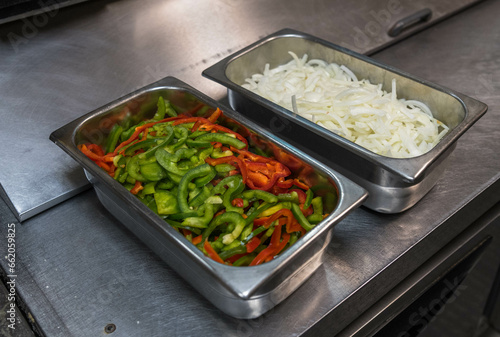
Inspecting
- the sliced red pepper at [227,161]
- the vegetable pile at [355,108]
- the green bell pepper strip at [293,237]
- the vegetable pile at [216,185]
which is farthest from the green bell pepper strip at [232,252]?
the vegetable pile at [355,108]

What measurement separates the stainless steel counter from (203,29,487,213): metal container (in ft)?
0.34

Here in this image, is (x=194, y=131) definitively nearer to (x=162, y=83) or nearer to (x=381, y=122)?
(x=162, y=83)

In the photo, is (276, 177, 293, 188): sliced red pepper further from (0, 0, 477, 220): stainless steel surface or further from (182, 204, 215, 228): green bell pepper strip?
(0, 0, 477, 220): stainless steel surface

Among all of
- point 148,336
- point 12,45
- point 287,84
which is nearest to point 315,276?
point 148,336

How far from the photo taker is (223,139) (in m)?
1.16

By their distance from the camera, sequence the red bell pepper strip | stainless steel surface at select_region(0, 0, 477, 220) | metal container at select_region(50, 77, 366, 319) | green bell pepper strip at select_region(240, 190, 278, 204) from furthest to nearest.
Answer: stainless steel surface at select_region(0, 0, 477, 220)
green bell pepper strip at select_region(240, 190, 278, 204)
the red bell pepper strip
metal container at select_region(50, 77, 366, 319)

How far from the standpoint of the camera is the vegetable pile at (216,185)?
0.98 m

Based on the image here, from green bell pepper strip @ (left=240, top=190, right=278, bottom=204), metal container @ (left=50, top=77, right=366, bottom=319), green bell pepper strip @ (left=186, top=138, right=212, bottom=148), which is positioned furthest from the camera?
green bell pepper strip @ (left=186, top=138, right=212, bottom=148)

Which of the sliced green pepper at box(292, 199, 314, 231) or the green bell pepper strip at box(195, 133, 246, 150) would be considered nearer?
the sliced green pepper at box(292, 199, 314, 231)

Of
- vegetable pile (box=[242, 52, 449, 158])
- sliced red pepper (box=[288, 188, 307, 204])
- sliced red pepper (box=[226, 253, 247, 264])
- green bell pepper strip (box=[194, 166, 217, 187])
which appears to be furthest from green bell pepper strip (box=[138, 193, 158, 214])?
vegetable pile (box=[242, 52, 449, 158])

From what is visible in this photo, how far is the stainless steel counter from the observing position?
101cm

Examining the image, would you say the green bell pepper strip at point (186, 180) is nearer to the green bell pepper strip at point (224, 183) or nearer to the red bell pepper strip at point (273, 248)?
the green bell pepper strip at point (224, 183)

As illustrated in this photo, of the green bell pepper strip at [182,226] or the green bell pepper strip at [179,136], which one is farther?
the green bell pepper strip at [179,136]

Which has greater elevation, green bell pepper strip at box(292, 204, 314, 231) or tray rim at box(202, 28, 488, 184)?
tray rim at box(202, 28, 488, 184)
